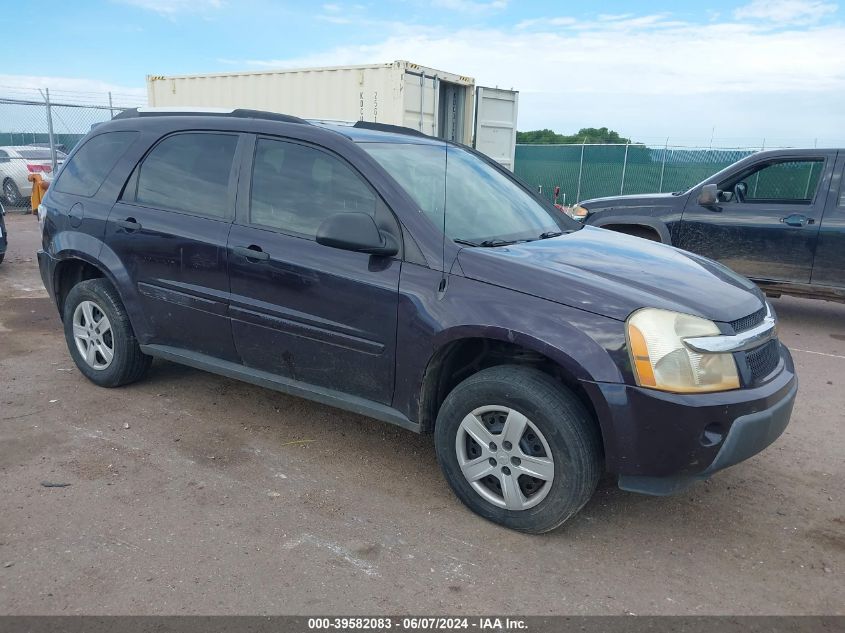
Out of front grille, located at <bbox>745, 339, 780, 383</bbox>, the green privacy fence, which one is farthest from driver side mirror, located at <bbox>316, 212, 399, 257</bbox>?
the green privacy fence

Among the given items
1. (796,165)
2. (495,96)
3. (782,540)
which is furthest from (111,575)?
(495,96)

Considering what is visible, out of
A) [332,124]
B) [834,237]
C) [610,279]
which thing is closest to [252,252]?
[332,124]

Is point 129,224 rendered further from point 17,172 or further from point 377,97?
point 17,172

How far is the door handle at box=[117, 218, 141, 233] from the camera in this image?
4347 millimetres

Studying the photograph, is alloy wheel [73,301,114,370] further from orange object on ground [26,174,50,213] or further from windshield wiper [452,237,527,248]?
orange object on ground [26,174,50,213]

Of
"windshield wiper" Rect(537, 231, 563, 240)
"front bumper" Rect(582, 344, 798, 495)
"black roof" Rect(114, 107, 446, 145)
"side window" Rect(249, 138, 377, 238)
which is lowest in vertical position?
"front bumper" Rect(582, 344, 798, 495)

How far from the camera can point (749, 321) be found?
3232 millimetres

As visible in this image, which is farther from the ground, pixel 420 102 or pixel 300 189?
pixel 420 102

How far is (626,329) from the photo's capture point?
9.55ft

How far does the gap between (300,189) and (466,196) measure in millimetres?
908

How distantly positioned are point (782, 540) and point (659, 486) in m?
0.77

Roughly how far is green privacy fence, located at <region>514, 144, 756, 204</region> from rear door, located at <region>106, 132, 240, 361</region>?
1595 centimetres

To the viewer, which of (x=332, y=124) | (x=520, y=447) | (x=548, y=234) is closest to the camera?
(x=520, y=447)
